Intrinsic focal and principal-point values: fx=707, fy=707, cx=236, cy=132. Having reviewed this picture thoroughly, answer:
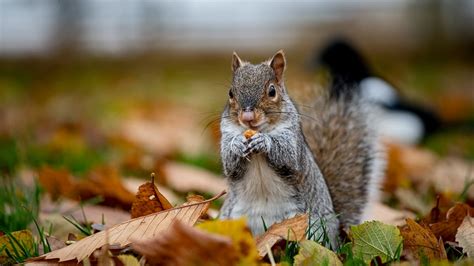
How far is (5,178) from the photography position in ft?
7.62

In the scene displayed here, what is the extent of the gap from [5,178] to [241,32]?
14.3 metres

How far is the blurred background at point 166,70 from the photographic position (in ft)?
10.9

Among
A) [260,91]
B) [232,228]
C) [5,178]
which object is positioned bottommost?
[5,178]

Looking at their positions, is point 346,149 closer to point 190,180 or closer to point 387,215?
point 387,215

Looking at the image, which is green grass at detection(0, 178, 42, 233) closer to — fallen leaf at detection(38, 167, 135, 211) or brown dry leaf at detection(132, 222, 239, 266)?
fallen leaf at detection(38, 167, 135, 211)

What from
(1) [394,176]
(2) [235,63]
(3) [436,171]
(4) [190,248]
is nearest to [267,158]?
(2) [235,63]

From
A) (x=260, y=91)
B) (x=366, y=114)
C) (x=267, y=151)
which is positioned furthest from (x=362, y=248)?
(x=366, y=114)

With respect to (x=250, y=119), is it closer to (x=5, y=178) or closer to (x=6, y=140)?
(x=5, y=178)

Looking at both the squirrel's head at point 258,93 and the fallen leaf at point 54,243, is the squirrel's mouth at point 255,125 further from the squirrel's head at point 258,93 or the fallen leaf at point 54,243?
the fallen leaf at point 54,243

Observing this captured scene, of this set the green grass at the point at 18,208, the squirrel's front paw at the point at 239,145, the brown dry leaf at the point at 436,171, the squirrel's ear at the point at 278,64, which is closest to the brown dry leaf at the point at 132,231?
the squirrel's front paw at the point at 239,145

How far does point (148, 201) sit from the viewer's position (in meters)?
1.58

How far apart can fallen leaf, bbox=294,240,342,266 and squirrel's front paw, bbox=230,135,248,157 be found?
1.04ft

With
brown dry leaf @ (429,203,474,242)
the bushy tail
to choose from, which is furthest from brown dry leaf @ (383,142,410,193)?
brown dry leaf @ (429,203,474,242)

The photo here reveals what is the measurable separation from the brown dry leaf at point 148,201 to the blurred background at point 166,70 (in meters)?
0.44
